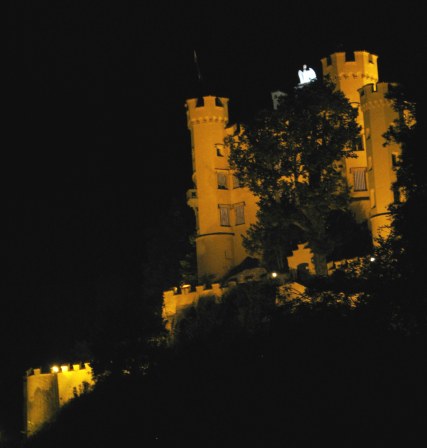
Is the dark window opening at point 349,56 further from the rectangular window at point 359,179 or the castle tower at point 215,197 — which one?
the castle tower at point 215,197

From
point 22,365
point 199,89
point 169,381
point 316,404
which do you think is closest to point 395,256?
point 316,404

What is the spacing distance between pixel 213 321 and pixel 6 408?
1105 inches

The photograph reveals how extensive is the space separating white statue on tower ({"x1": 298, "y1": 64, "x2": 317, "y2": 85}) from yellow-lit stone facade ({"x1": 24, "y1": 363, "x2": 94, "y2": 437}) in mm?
21057

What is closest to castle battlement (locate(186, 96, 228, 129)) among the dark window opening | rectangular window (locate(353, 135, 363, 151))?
the dark window opening

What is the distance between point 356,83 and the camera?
2489 inches

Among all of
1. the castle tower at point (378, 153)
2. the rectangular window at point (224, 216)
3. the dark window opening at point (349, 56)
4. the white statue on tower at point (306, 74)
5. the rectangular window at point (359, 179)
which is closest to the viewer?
the castle tower at point (378, 153)

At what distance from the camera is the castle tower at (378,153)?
56062 mm

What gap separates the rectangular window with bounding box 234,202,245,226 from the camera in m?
65.1

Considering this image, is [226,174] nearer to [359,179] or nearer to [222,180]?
[222,180]

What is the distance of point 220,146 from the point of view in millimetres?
66125

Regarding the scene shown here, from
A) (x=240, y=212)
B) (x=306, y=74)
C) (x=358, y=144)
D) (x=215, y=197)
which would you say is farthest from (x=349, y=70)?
(x=215, y=197)

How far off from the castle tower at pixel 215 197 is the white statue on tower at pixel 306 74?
5085 millimetres

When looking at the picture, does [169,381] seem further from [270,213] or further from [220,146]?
[220,146]

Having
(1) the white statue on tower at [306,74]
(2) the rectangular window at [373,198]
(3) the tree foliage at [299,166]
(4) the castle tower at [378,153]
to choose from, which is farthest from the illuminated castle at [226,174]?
(1) the white statue on tower at [306,74]
